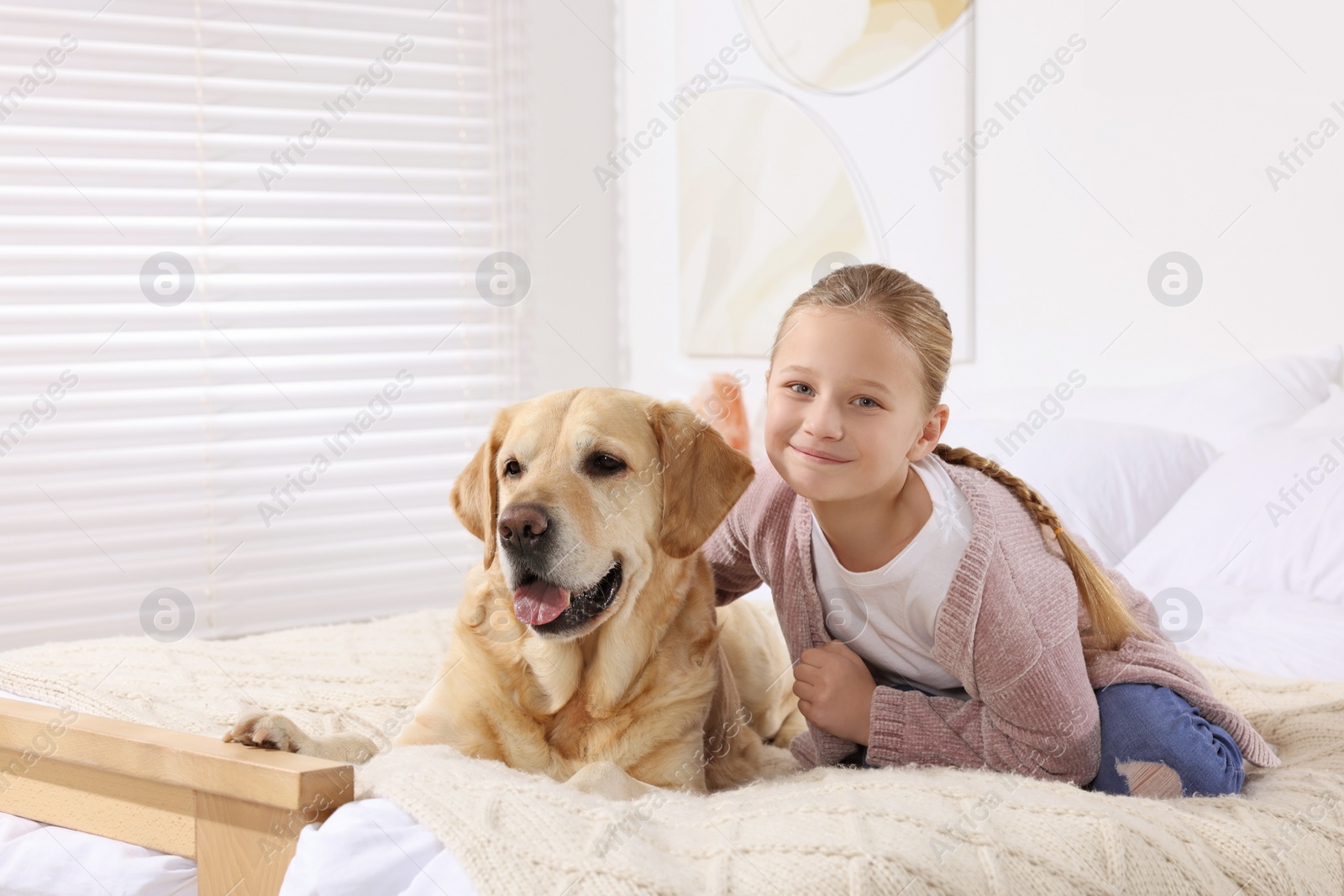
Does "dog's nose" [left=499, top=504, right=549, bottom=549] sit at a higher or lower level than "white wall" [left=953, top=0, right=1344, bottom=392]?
lower

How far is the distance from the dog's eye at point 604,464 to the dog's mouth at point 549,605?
0.57ft

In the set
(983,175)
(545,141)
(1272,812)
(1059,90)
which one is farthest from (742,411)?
(1272,812)

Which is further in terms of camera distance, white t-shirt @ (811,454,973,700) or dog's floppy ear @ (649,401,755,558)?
dog's floppy ear @ (649,401,755,558)

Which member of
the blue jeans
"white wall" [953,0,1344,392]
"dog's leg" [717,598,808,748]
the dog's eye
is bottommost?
"dog's leg" [717,598,808,748]

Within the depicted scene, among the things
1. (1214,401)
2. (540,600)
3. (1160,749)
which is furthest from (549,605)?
(1214,401)

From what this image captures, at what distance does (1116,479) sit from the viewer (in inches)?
93.2

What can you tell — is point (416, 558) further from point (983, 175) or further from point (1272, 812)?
point (1272, 812)

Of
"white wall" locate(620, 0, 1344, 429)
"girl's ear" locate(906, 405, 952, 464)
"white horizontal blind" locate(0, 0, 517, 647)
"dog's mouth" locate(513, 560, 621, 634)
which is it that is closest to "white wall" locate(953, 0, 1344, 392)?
"white wall" locate(620, 0, 1344, 429)

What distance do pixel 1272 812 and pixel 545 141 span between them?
4.23 m

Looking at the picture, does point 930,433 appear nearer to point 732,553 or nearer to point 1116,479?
point 732,553

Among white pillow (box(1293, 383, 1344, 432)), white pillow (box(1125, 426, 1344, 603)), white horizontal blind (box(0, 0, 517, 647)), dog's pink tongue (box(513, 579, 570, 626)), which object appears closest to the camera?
dog's pink tongue (box(513, 579, 570, 626))

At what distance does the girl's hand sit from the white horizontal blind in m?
3.26

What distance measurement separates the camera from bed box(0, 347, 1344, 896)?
1.10 metres

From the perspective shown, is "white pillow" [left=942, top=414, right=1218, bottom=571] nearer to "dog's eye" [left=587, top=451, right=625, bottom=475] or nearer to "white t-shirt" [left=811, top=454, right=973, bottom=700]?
"white t-shirt" [left=811, top=454, right=973, bottom=700]
